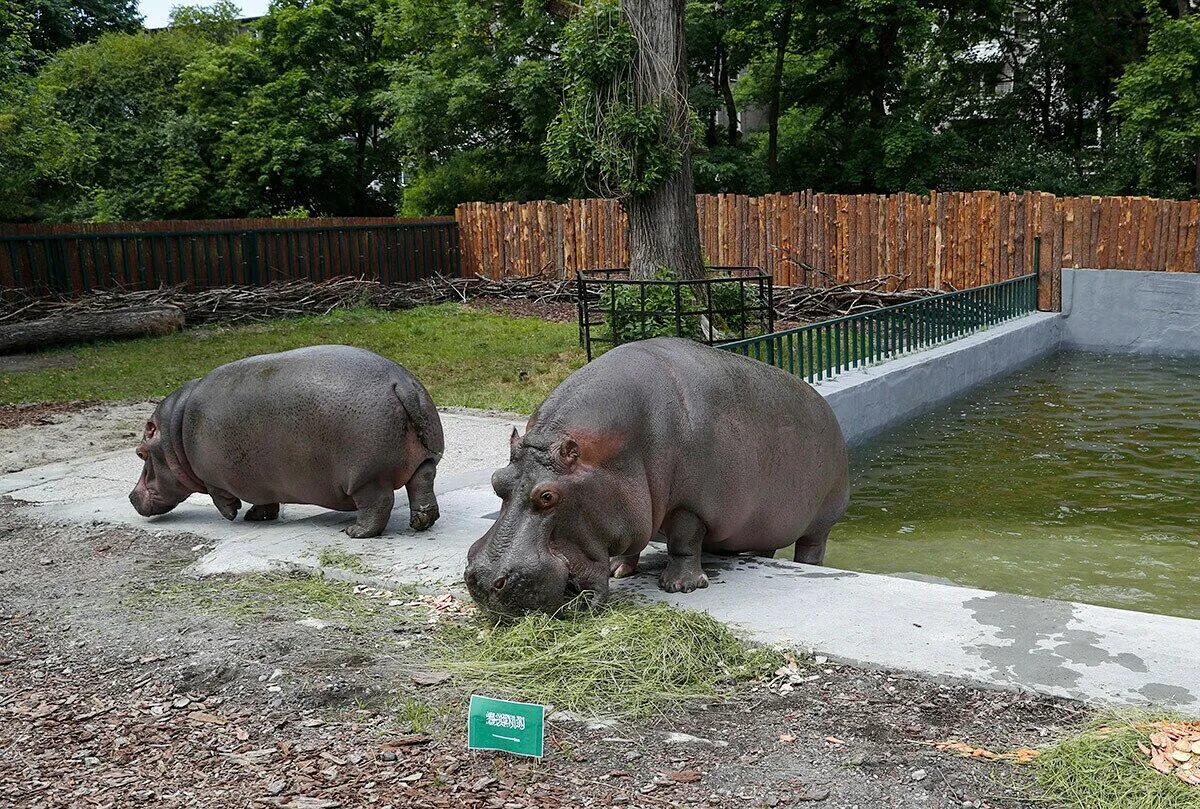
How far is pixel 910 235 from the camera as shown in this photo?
721 inches

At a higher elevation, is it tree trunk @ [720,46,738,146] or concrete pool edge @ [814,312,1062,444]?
tree trunk @ [720,46,738,146]

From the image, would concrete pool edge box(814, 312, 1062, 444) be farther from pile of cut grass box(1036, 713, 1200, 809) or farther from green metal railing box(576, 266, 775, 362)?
pile of cut grass box(1036, 713, 1200, 809)

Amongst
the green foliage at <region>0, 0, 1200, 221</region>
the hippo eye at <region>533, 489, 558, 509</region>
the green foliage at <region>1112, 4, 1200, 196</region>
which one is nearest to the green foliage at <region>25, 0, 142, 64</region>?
the green foliage at <region>0, 0, 1200, 221</region>

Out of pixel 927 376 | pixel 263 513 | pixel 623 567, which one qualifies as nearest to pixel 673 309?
pixel 927 376

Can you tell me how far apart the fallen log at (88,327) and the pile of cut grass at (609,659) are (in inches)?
525

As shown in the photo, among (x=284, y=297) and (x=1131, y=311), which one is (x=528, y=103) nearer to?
(x=284, y=297)

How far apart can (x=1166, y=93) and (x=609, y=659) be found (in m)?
19.6

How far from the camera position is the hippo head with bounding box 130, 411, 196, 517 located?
22.1 ft

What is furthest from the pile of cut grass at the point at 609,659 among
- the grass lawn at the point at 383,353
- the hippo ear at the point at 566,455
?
the grass lawn at the point at 383,353

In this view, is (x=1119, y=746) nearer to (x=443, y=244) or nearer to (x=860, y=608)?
(x=860, y=608)

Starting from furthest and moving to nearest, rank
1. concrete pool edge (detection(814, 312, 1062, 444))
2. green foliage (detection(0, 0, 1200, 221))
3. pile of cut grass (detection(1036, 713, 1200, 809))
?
green foliage (detection(0, 0, 1200, 221))
concrete pool edge (detection(814, 312, 1062, 444))
pile of cut grass (detection(1036, 713, 1200, 809))

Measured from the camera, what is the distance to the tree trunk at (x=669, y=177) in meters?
13.7

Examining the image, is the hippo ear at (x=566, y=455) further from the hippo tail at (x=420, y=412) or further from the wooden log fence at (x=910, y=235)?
the wooden log fence at (x=910, y=235)

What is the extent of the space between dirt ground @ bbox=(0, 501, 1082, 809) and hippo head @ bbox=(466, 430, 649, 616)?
444 millimetres
